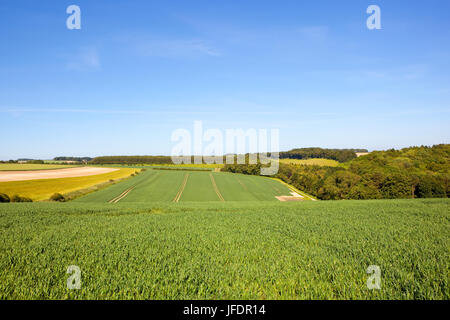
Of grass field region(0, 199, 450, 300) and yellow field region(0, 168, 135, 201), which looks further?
yellow field region(0, 168, 135, 201)

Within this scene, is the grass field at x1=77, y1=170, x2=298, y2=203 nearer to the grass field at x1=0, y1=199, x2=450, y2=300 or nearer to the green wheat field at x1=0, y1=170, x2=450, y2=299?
the green wheat field at x1=0, y1=170, x2=450, y2=299

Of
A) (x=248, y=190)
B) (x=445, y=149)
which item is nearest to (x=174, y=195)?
(x=248, y=190)

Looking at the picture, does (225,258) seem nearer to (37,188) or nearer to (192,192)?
(192,192)

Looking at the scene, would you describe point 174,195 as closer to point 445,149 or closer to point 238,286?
point 238,286

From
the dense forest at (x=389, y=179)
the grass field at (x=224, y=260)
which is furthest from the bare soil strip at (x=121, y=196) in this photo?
the dense forest at (x=389, y=179)

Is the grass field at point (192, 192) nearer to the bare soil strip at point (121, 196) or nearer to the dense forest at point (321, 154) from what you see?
the bare soil strip at point (121, 196)

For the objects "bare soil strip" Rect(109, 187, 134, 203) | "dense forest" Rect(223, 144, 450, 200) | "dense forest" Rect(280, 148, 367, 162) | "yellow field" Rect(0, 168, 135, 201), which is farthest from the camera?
"dense forest" Rect(280, 148, 367, 162)

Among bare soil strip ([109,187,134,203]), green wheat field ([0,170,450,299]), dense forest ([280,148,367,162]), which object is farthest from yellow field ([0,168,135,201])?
dense forest ([280,148,367,162])
